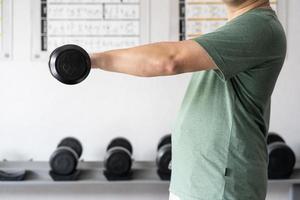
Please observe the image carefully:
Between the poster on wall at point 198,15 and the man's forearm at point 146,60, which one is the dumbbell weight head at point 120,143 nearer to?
the poster on wall at point 198,15

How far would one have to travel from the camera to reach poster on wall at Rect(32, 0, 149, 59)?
242 centimetres

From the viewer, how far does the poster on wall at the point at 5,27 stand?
2.41 meters

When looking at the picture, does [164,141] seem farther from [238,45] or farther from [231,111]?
[238,45]

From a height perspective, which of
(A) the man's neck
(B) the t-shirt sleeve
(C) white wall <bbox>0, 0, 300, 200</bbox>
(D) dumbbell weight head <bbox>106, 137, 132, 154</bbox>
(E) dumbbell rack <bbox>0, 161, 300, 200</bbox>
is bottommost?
(E) dumbbell rack <bbox>0, 161, 300, 200</bbox>

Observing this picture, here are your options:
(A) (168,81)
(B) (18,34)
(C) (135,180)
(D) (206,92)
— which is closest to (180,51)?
(D) (206,92)

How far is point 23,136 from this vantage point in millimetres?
2439

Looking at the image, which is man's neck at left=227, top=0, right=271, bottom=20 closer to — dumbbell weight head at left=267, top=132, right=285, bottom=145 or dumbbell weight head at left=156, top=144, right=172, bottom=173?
dumbbell weight head at left=156, top=144, right=172, bottom=173

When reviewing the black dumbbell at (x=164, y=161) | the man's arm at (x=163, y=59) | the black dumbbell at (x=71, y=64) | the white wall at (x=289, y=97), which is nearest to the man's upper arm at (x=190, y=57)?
the man's arm at (x=163, y=59)

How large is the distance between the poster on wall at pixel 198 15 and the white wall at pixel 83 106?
0.09 metres

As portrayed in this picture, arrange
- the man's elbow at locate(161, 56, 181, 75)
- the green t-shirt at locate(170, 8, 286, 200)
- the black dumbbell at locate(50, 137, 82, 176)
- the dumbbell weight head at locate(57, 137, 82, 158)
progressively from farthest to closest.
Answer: the dumbbell weight head at locate(57, 137, 82, 158) → the black dumbbell at locate(50, 137, 82, 176) → the green t-shirt at locate(170, 8, 286, 200) → the man's elbow at locate(161, 56, 181, 75)

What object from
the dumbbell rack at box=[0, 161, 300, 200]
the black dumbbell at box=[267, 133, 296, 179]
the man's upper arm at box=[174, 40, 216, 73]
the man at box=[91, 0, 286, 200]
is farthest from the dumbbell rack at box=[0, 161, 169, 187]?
the man's upper arm at box=[174, 40, 216, 73]

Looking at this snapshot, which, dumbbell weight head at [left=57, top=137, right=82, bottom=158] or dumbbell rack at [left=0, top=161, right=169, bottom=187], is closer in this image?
dumbbell rack at [left=0, top=161, right=169, bottom=187]

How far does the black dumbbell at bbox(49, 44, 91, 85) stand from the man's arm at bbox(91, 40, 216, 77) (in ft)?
0.18

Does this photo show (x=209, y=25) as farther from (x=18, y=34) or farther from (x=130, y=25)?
(x=18, y=34)
